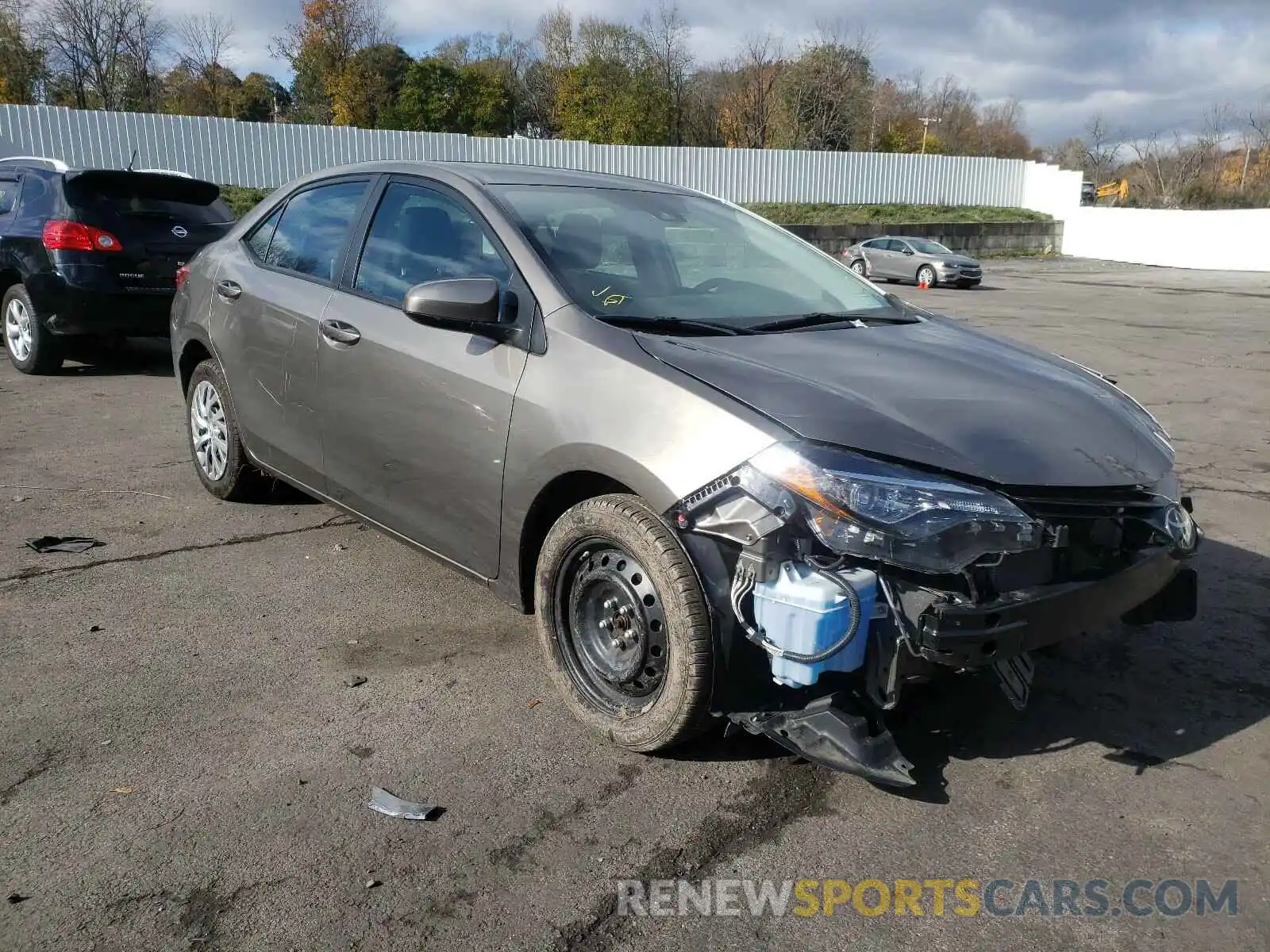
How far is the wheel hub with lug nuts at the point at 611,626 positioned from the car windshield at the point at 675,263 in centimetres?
80

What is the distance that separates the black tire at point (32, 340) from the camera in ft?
29.0

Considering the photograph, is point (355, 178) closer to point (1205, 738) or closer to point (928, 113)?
point (1205, 738)

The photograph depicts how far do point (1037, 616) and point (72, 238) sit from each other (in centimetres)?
826

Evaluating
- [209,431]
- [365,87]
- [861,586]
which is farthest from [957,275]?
[365,87]

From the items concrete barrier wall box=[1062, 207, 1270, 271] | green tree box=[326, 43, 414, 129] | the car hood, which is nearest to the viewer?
the car hood

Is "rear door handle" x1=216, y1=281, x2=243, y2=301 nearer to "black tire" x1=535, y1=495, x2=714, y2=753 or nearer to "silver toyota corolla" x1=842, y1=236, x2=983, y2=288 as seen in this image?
"black tire" x1=535, y1=495, x2=714, y2=753

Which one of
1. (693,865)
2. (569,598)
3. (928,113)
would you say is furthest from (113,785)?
(928,113)

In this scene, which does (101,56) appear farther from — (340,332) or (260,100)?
(340,332)

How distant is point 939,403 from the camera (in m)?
3.07

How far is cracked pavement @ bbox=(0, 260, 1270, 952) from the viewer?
2477 millimetres

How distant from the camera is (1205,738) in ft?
11.1

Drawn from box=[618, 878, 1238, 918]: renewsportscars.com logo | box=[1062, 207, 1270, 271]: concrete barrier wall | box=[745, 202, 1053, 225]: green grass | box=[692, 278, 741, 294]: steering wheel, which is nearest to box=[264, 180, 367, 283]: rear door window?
box=[692, 278, 741, 294]: steering wheel

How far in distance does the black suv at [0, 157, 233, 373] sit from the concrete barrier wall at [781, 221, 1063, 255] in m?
24.8

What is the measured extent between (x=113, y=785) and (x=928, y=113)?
247 ft
